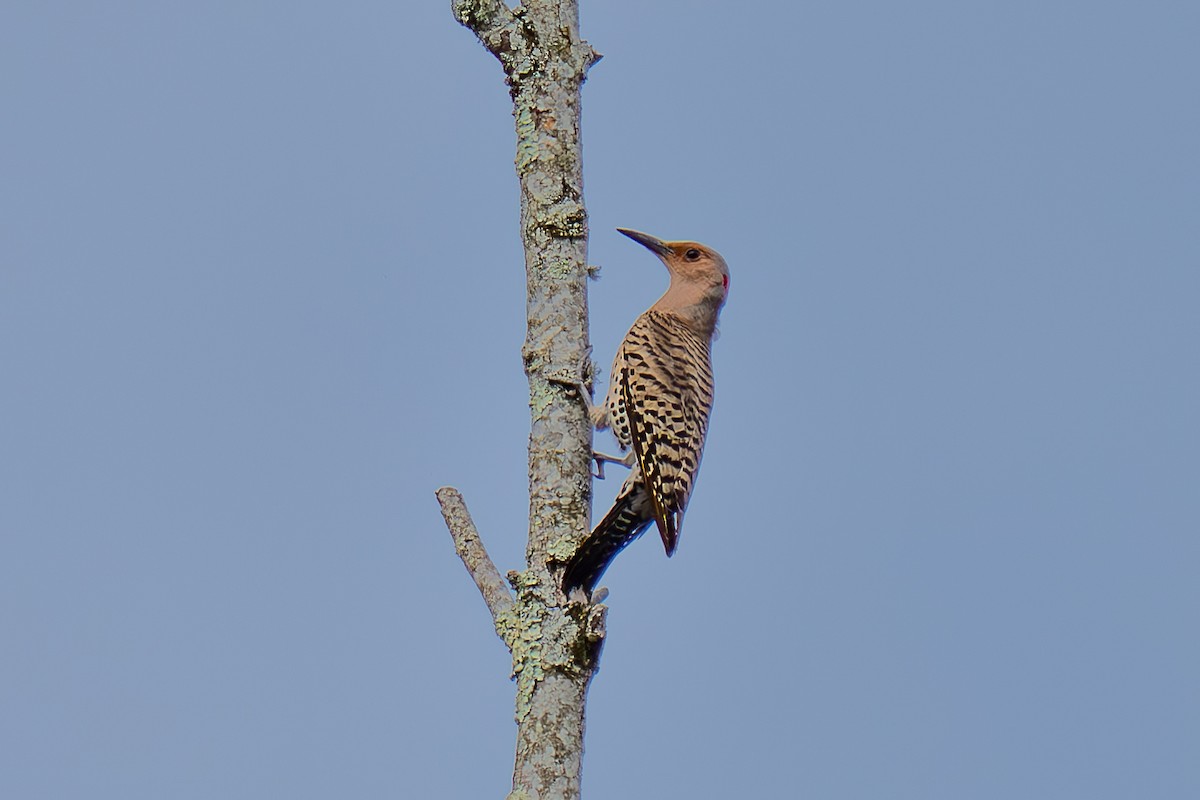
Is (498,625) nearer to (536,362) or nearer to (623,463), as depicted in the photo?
(536,362)

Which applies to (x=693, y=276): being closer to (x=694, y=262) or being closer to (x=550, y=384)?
(x=694, y=262)

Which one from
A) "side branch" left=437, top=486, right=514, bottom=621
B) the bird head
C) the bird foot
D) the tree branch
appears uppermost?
the bird head

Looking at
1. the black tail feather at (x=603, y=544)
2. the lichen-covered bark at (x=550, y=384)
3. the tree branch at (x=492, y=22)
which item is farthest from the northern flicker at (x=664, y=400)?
the tree branch at (x=492, y=22)

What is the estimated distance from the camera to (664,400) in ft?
19.5

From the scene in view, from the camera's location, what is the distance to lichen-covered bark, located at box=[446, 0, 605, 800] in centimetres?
345

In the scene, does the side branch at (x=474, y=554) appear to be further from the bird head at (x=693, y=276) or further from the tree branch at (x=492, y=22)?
the bird head at (x=693, y=276)

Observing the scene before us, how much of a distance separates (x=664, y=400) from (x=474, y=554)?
2182mm

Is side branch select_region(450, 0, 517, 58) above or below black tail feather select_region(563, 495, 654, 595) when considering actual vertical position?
above

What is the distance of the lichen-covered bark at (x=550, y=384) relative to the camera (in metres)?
3.45

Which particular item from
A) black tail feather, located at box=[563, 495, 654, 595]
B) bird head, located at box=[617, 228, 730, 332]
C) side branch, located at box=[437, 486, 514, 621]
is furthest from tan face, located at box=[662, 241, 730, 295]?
side branch, located at box=[437, 486, 514, 621]

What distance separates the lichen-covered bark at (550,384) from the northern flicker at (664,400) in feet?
0.56

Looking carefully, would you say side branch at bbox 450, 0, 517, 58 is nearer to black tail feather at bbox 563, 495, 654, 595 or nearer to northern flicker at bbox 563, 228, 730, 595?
northern flicker at bbox 563, 228, 730, 595

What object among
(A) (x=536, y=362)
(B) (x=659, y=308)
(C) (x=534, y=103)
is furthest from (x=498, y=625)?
(B) (x=659, y=308)

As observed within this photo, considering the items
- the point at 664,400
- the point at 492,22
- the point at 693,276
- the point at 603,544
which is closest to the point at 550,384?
the point at 603,544
